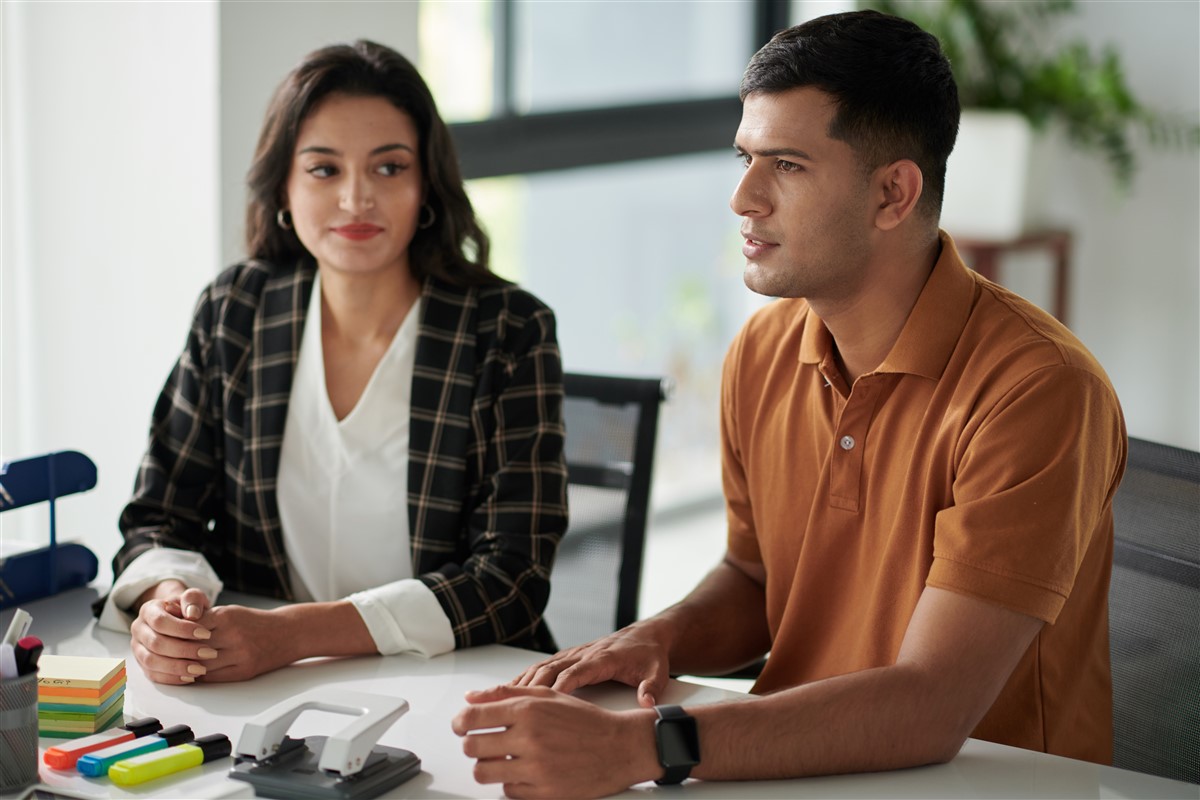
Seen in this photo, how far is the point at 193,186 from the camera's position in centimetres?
237

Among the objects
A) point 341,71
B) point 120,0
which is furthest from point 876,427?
point 120,0

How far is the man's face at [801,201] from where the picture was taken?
5.16 feet

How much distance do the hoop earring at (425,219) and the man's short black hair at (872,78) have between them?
611 mm

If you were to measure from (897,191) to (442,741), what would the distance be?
32.5 inches

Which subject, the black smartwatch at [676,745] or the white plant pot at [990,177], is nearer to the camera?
the black smartwatch at [676,745]

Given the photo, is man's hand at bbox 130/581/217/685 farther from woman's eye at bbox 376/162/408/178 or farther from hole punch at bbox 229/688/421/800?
woman's eye at bbox 376/162/408/178

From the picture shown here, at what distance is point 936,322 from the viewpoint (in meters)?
1.56

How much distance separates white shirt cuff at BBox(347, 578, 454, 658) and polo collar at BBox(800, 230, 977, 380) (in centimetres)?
62

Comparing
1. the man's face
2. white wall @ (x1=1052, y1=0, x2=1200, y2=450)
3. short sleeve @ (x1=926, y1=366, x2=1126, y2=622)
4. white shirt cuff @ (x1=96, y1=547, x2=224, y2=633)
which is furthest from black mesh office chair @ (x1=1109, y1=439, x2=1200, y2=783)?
white wall @ (x1=1052, y1=0, x2=1200, y2=450)

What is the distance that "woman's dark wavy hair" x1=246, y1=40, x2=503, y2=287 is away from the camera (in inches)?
76.8

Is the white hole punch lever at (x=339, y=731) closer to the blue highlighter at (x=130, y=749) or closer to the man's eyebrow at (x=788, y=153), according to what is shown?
the blue highlighter at (x=130, y=749)

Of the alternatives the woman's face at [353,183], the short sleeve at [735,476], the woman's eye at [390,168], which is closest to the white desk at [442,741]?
the short sleeve at [735,476]

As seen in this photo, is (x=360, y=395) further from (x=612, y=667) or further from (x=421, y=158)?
(x=612, y=667)

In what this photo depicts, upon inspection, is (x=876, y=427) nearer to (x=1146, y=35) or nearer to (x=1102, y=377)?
(x=1102, y=377)
